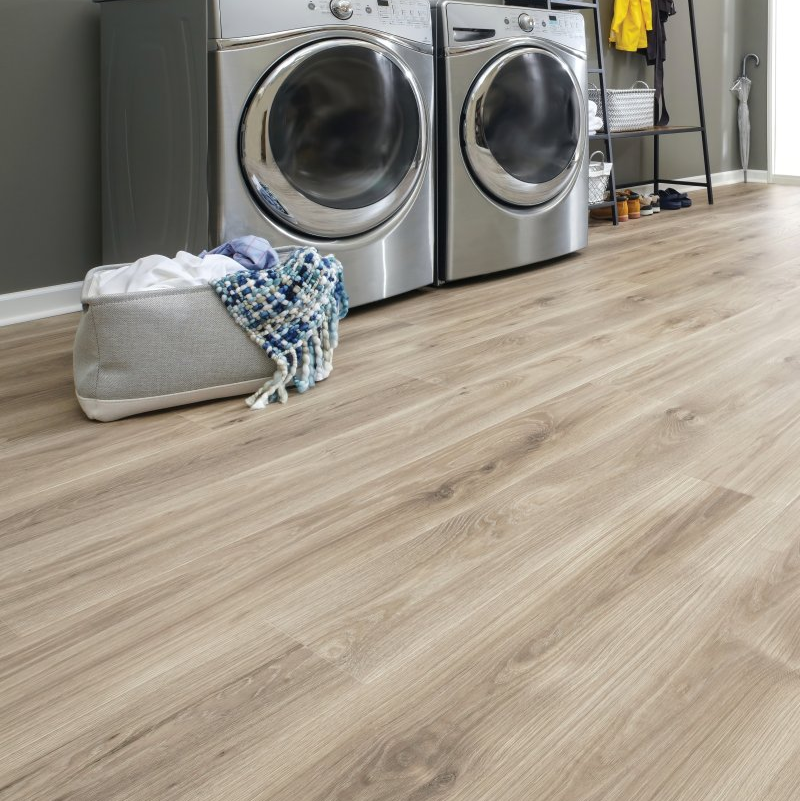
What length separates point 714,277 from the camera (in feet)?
8.00

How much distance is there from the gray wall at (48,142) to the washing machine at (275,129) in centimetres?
8

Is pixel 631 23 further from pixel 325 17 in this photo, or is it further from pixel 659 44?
pixel 325 17

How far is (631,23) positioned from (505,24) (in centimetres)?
171

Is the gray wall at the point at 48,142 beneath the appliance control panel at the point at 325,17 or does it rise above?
beneath

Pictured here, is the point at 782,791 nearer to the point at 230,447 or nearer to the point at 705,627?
the point at 705,627

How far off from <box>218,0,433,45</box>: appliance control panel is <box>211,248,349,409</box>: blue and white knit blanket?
1.84 ft

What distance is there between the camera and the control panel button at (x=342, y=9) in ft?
6.41

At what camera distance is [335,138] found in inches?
80.0

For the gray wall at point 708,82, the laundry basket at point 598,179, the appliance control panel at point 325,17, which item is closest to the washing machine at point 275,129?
the appliance control panel at point 325,17

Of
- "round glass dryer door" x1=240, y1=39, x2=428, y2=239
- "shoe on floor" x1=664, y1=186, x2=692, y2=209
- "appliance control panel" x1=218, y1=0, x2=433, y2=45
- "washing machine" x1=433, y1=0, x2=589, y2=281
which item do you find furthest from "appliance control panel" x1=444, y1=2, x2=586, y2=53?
"shoe on floor" x1=664, y1=186, x2=692, y2=209

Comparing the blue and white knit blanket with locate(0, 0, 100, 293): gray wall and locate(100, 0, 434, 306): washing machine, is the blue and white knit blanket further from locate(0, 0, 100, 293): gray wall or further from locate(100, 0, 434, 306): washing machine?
locate(0, 0, 100, 293): gray wall

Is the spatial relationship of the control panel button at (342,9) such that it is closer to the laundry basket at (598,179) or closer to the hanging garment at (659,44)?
the laundry basket at (598,179)

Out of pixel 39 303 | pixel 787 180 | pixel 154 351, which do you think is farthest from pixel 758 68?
pixel 154 351

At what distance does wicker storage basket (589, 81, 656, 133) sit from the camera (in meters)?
3.66
